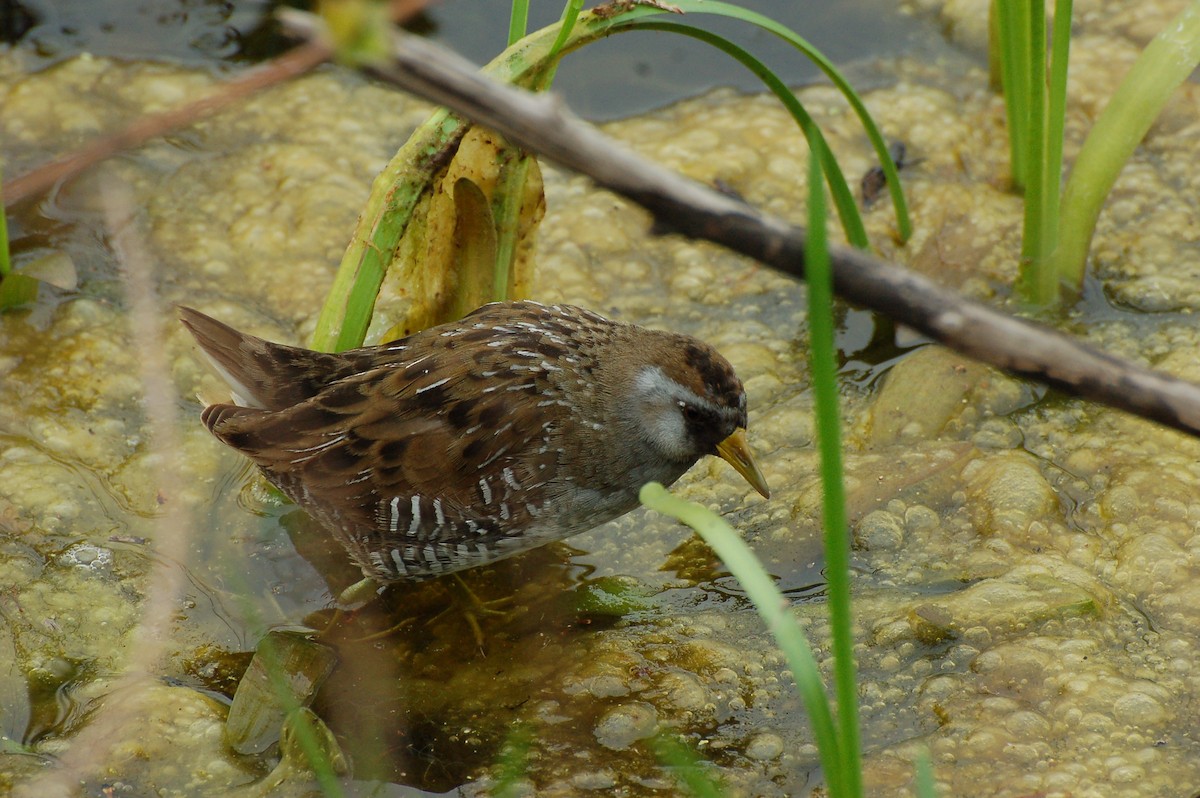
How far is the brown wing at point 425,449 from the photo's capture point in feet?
9.64

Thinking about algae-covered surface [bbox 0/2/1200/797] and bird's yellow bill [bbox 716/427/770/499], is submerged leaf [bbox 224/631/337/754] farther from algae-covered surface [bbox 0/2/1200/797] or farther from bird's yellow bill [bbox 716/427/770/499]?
→ bird's yellow bill [bbox 716/427/770/499]

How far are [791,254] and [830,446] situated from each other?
25cm

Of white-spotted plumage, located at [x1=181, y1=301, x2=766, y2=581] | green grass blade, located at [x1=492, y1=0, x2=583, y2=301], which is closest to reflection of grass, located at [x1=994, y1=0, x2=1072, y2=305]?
white-spotted plumage, located at [x1=181, y1=301, x2=766, y2=581]

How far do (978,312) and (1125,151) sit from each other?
8.17ft

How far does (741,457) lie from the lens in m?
3.11

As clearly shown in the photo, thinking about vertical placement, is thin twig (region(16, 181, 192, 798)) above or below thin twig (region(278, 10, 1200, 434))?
below

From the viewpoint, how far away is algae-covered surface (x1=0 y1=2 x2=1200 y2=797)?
2682 mm

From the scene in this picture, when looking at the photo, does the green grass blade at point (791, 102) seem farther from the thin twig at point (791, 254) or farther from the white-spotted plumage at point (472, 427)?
the thin twig at point (791, 254)

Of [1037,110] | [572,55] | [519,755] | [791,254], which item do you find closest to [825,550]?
[791,254]

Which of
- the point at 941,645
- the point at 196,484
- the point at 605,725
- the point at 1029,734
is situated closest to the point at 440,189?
the point at 196,484

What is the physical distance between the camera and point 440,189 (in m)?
3.21

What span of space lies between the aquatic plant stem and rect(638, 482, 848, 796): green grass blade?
2.42 metres

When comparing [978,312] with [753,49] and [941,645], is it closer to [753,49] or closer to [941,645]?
[941,645]

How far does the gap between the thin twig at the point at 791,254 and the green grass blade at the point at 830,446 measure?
0.17ft
